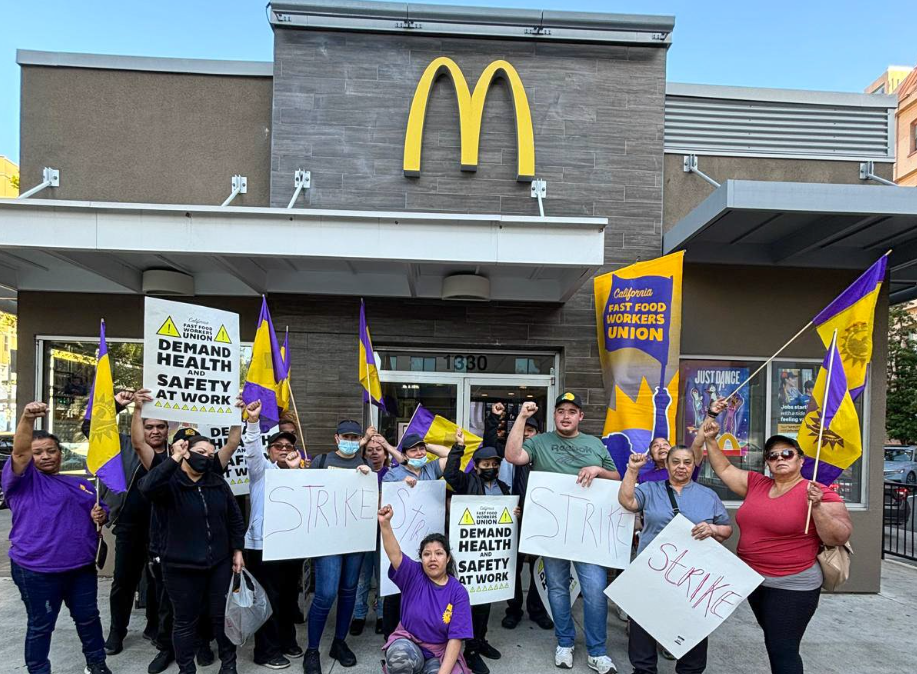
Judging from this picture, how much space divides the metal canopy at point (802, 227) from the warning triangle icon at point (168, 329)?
15.9 ft

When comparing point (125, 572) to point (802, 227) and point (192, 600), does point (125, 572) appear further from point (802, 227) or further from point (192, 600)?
point (802, 227)

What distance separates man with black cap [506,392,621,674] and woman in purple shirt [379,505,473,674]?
3.43 feet

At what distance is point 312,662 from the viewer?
13.4ft

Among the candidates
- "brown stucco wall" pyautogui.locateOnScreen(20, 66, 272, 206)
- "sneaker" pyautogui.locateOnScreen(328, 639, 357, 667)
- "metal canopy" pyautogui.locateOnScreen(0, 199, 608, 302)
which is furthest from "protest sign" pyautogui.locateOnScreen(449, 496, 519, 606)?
"brown stucco wall" pyautogui.locateOnScreen(20, 66, 272, 206)

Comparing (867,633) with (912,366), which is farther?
(912,366)

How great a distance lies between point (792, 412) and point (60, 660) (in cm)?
779

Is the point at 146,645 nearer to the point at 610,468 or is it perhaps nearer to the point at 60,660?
the point at 60,660

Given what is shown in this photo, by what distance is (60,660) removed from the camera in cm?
436

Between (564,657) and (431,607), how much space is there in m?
1.42

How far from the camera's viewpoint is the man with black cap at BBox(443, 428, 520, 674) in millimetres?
4336

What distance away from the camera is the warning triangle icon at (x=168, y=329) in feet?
14.0

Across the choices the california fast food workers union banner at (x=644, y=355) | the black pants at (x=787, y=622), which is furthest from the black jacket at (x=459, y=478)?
the black pants at (x=787, y=622)

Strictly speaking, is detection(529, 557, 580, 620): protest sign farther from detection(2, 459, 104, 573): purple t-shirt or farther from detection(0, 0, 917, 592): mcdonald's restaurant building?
detection(2, 459, 104, 573): purple t-shirt

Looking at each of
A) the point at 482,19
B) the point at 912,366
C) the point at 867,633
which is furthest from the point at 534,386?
the point at 912,366
